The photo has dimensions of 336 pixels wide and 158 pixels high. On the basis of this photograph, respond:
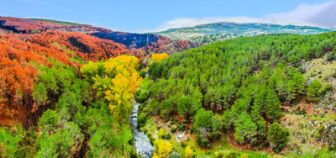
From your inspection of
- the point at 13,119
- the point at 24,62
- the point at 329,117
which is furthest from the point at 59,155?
the point at 329,117

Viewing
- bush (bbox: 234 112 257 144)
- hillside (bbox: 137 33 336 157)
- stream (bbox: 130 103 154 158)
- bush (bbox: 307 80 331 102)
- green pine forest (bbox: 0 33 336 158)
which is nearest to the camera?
green pine forest (bbox: 0 33 336 158)

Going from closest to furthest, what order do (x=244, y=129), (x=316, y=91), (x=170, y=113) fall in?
(x=244, y=129)
(x=316, y=91)
(x=170, y=113)

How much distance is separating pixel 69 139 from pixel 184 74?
276 ft

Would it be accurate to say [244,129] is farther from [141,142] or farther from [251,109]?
[141,142]

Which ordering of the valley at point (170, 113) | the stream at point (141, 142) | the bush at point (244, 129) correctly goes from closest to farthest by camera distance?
the valley at point (170, 113)
the bush at point (244, 129)
the stream at point (141, 142)

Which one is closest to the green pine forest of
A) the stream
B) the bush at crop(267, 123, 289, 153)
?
the bush at crop(267, 123, 289, 153)

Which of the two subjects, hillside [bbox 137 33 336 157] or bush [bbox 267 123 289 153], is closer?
bush [bbox 267 123 289 153]

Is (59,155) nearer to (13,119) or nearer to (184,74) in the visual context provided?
(13,119)

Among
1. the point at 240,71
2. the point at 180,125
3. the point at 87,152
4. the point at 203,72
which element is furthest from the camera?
the point at 203,72

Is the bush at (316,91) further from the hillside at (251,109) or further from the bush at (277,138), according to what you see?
the bush at (277,138)

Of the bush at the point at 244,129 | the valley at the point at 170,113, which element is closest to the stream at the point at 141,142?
the valley at the point at 170,113

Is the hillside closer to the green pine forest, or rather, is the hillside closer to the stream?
the green pine forest

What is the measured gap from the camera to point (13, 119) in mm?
74688

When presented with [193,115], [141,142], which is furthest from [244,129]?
[141,142]
